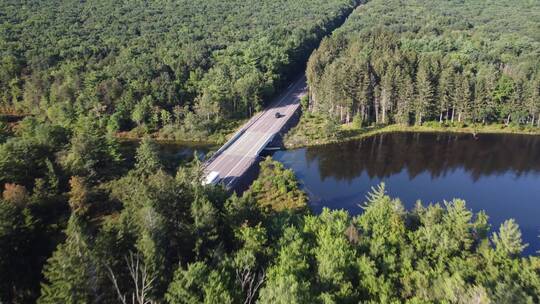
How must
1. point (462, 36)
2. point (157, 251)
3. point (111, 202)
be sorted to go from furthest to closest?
point (462, 36) < point (111, 202) < point (157, 251)

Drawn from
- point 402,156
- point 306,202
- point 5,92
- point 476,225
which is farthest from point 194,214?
point 5,92

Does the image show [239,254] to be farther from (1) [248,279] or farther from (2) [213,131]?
(2) [213,131]

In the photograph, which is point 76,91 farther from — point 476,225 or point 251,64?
point 476,225

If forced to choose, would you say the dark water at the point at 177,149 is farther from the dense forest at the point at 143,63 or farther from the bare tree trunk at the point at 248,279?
the bare tree trunk at the point at 248,279

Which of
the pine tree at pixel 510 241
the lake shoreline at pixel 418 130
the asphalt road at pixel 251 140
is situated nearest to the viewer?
the pine tree at pixel 510 241

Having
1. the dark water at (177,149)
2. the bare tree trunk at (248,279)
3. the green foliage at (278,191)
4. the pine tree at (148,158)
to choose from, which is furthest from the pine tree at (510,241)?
the dark water at (177,149)

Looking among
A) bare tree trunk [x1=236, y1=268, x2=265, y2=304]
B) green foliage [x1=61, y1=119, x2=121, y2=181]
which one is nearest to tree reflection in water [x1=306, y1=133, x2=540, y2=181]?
green foliage [x1=61, y1=119, x2=121, y2=181]
